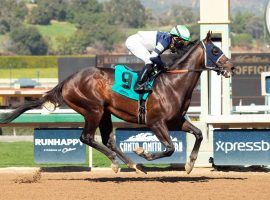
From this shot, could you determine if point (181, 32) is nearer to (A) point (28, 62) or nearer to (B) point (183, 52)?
(B) point (183, 52)

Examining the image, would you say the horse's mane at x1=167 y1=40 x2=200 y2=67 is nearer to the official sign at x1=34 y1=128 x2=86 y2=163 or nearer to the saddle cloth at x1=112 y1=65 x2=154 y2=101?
the saddle cloth at x1=112 y1=65 x2=154 y2=101

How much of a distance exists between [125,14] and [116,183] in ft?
519

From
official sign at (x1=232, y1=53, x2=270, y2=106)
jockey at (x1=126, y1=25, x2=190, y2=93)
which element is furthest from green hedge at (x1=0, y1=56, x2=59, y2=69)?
jockey at (x1=126, y1=25, x2=190, y2=93)

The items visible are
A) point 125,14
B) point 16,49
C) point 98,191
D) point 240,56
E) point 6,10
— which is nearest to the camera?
point 98,191

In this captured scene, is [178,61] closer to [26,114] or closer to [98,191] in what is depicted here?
[98,191]

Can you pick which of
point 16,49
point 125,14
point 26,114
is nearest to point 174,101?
point 26,114

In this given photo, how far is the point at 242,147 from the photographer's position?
48.0 ft

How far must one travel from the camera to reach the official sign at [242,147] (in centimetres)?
1458

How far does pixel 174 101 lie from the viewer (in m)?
12.4

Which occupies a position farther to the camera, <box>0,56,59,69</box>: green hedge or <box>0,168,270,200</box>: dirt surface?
<box>0,56,59,69</box>: green hedge

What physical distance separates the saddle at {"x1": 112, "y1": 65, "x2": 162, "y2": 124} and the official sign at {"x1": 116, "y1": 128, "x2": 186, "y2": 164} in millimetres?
2267

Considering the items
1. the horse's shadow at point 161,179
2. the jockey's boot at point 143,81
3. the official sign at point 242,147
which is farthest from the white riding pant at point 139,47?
the official sign at point 242,147

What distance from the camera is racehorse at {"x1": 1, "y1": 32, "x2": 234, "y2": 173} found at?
12.4 meters

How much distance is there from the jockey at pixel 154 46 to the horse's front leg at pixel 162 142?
0.54m
